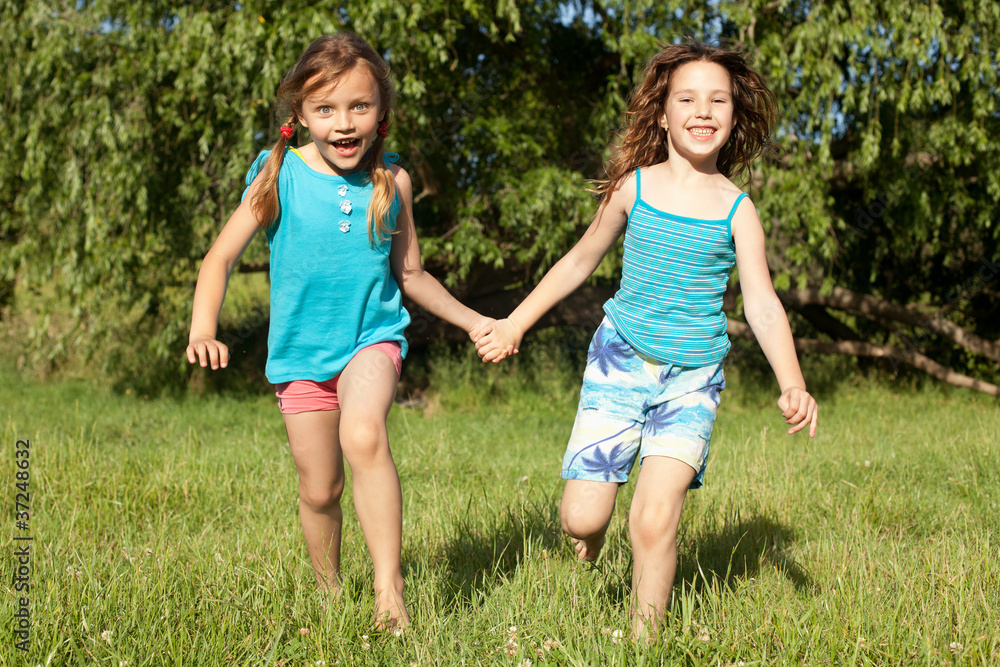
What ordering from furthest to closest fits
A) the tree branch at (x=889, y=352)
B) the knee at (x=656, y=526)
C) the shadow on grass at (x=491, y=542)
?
the tree branch at (x=889, y=352)
the shadow on grass at (x=491, y=542)
the knee at (x=656, y=526)

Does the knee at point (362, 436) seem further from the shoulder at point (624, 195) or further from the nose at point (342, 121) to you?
the shoulder at point (624, 195)

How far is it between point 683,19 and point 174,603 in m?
5.35

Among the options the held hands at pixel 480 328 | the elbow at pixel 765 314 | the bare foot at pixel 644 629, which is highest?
the elbow at pixel 765 314

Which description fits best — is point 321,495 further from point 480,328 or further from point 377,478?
point 480,328

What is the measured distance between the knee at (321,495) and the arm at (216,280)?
0.53m

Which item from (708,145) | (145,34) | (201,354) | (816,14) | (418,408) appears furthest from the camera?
(418,408)

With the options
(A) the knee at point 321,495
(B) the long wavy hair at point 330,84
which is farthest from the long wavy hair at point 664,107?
(A) the knee at point 321,495

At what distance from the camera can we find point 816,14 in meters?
6.03

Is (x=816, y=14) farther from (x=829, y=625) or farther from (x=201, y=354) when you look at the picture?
(x=201, y=354)

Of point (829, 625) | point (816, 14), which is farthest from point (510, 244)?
point (829, 625)

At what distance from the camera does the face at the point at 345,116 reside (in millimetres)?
2549

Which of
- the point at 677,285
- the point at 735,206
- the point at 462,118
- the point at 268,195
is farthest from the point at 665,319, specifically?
the point at 462,118

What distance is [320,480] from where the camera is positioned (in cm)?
270

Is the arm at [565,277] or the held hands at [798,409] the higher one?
the arm at [565,277]
